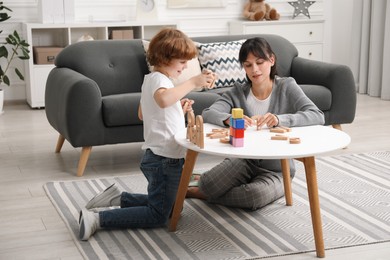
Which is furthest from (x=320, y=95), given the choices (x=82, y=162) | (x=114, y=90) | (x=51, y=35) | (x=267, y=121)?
(x=51, y=35)

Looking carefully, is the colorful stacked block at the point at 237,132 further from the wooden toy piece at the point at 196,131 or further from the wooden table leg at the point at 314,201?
the wooden table leg at the point at 314,201

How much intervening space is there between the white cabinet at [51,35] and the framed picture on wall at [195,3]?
27cm

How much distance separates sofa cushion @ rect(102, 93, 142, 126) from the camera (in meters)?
3.88

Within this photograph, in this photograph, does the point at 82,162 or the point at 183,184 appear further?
the point at 82,162

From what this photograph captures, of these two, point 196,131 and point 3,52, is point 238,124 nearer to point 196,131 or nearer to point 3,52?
point 196,131

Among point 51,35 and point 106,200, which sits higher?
point 51,35

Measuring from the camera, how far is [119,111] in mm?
3891

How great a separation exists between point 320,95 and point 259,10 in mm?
2419

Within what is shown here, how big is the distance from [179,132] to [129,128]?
1062mm

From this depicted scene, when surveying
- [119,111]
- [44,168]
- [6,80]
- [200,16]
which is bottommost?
[44,168]

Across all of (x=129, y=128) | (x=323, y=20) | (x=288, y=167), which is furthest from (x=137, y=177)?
(x=323, y=20)

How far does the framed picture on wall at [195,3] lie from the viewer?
21.1ft

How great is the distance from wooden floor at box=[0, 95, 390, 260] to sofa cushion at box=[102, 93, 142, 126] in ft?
0.97

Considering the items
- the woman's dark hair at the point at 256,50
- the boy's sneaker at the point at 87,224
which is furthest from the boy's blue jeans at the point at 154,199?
the woman's dark hair at the point at 256,50
